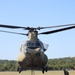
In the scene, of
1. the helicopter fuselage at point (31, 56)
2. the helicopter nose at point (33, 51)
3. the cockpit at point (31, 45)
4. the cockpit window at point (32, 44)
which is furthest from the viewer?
the cockpit window at point (32, 44)

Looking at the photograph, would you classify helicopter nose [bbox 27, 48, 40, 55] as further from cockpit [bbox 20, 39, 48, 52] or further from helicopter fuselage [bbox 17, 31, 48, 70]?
cockpit [bbox 20, 39, 48, 52]

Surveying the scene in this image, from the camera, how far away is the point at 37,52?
23.9m


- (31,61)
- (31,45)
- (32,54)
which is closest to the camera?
(32,54)

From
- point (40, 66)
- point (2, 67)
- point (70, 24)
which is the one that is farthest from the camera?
point (2, 67)

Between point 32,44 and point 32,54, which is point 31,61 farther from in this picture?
point 32,44

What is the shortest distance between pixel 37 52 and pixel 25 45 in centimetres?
176

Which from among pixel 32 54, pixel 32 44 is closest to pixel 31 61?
pixel 32 54

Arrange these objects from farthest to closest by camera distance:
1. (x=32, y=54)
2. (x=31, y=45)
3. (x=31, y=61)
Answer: (x=31, y=45)
(x=31, y=61)
(x=32, y=54)

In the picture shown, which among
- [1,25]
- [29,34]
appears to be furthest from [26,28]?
[1,25]

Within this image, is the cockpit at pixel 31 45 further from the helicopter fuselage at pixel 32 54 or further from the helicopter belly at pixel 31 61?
the helicopter belly at pixel 31 61

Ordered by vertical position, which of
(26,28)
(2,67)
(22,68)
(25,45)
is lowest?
(22,68)

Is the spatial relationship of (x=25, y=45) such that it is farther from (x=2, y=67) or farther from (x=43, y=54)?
(x=2, y=67)

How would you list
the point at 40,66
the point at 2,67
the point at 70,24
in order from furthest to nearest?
the point at 2,67 → the point at 40,66 → the point at 70,24

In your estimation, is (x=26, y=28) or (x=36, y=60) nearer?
(x=36, y=60)
